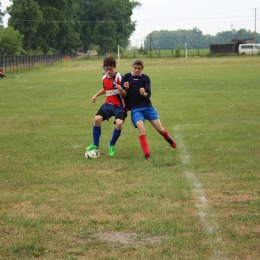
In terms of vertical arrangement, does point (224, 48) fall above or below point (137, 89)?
above

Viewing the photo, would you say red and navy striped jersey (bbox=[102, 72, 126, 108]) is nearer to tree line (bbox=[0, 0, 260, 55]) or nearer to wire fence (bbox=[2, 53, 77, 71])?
wire fence (bbox=[2, 53, 77, 71])

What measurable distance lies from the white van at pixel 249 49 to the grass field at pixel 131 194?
76.6m

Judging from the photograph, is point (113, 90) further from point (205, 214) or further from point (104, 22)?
point (104, 22)

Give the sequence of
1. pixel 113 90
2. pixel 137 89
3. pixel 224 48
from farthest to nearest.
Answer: pixel 224 48, pixel 113 90, pixel 137 89

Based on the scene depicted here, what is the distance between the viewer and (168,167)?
9.99 metres

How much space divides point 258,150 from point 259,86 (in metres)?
20.2

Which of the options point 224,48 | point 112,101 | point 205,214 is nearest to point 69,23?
point 224,48

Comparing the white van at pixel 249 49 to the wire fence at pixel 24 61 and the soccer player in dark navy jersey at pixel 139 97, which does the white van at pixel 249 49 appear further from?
the soccer player in dark navy jersey at pixel 139 97

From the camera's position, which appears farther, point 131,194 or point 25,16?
point 25,16

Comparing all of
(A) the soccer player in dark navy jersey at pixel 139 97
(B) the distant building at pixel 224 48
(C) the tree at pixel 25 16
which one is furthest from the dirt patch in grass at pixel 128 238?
(B) the distant building at pixel 224 48

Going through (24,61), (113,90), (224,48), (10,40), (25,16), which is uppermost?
(25,16)

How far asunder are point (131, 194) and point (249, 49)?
87.4 metres

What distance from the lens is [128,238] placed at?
5898 millimetres

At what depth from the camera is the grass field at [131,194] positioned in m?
5.62
